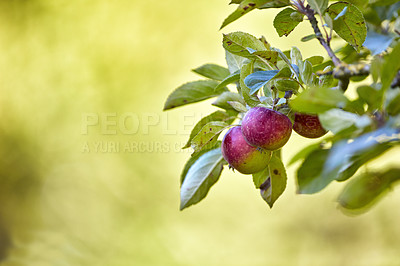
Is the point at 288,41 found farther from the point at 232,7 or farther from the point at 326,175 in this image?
the point at 326,175

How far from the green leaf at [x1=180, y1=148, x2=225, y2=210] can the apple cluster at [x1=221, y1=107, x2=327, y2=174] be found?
0.19 ft

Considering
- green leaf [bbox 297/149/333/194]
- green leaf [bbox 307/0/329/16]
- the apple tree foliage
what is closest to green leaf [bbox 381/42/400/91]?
the apple tree foliage

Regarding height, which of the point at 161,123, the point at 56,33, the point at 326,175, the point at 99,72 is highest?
the point at 56,33

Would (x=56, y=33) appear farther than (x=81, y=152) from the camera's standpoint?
Yes

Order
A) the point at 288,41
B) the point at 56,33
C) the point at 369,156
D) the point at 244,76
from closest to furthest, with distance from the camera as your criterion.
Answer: the point at 369,156 → the point at 244,76 → the point at 288,41 → the point at 56,33

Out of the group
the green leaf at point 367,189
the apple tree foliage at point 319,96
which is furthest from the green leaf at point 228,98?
the green leaf at point 367,189

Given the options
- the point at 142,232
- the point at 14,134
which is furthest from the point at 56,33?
the point at 142,232

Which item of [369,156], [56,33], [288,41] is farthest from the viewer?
[56,33]

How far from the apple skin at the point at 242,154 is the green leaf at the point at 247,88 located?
58 millimetres

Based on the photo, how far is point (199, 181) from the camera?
58cm

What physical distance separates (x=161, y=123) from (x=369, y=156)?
198 centimetres

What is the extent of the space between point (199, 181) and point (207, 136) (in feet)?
0.30

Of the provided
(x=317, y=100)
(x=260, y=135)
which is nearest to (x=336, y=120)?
(x=317, y=100)

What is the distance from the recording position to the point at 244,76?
0.48 metres
